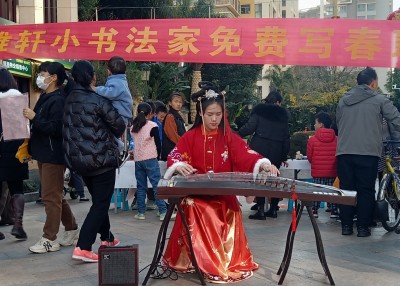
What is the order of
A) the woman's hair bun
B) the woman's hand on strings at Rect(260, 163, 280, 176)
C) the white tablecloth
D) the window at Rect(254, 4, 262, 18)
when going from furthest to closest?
the window at Rect(254, 4, 262, 18)
the white tablecloth
the woman's hair bun
the woman's hand on strings at Rect(260, 163, 280, 176)

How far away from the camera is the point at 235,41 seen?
7.16 meters

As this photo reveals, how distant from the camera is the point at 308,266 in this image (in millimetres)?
5207

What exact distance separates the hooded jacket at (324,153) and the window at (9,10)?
34.2 feet

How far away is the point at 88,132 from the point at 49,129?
57 centimetres

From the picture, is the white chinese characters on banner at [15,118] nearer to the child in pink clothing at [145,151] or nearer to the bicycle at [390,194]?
the child in pink clothing at [145,151]

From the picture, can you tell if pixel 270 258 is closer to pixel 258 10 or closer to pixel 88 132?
pixel 88 132

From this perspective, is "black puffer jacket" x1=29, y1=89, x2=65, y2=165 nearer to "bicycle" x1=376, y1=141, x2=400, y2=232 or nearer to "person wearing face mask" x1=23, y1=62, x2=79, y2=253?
"person wearing face mask" x1=23, y1=62, x2=79, y2=253

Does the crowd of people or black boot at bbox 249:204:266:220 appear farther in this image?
black boot at bbox 249:204:266:220

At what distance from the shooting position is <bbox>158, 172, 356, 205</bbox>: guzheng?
13.7 feet

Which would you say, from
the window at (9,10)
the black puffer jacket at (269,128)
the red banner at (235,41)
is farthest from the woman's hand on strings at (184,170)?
the window at (9,10)

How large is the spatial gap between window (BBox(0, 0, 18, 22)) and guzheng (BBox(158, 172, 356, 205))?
40.6 feet

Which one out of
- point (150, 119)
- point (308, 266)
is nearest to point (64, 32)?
point (150, 119)

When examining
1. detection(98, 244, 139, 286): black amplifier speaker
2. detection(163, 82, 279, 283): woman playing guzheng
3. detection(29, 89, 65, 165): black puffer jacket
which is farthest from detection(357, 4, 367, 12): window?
detection(98, 244, 139, 286): black amplifier speaker

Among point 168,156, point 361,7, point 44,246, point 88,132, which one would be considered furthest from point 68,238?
point 361,7
